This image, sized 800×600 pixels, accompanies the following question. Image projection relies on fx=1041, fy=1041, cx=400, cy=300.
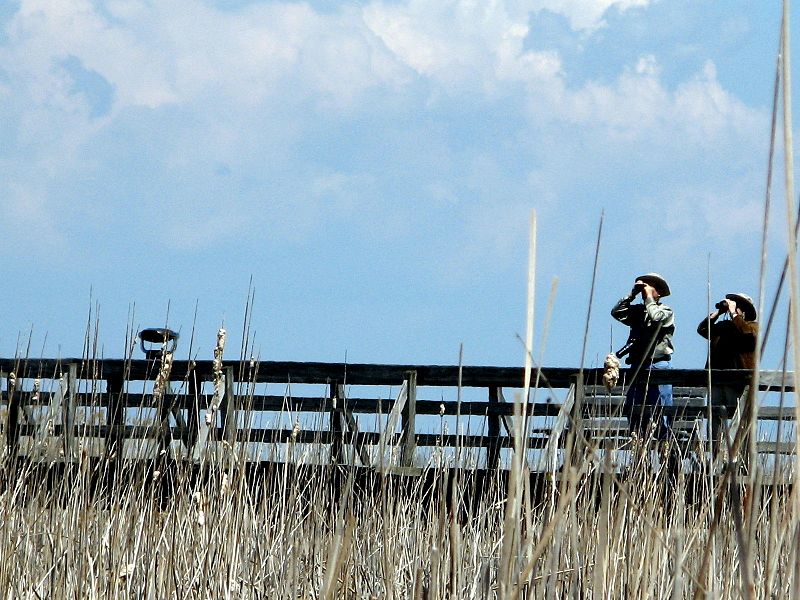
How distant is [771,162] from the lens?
3.20 ft

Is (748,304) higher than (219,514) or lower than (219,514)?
higher

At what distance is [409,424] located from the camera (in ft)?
24.9

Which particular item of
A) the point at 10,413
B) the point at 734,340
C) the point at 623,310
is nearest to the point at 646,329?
the point at 623,310

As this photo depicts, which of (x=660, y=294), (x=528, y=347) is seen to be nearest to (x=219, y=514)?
(x=528, y=347)

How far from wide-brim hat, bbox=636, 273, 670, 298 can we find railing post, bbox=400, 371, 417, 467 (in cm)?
187

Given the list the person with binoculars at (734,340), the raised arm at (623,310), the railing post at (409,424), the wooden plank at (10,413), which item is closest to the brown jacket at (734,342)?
the person with binoculars at (734,340)

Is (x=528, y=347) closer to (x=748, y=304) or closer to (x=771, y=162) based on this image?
(x=771, y=162)

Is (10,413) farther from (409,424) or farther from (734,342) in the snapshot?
(734,342)

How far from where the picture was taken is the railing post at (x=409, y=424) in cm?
758

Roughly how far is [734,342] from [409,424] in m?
2.35

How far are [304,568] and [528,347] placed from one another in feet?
6.68

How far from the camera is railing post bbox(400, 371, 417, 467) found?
299 inches

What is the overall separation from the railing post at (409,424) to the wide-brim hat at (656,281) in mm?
1870

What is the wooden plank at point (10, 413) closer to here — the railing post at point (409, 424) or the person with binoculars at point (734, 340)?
the railing post at point (409, 424)
